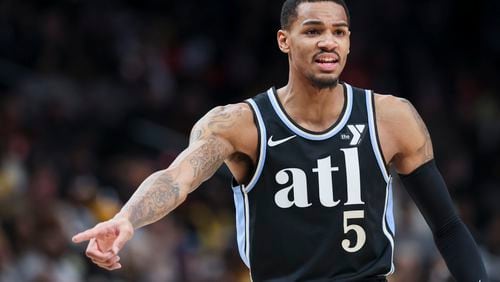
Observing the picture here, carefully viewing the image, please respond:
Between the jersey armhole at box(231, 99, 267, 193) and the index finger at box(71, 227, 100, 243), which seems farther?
the jersey armhole at box(231, 99, 267, 193)

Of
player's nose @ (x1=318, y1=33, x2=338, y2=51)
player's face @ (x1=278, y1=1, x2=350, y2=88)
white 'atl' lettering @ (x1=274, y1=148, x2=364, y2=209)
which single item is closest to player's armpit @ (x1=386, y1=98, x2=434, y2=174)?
white 'atl' lettering @ (x1=274, y1=148, x2=364, y2=209)

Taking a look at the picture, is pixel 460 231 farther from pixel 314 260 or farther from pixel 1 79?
pixel 1 79

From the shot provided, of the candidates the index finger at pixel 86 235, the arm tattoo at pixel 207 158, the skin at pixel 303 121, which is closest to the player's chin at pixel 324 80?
the skin at pixel 303 121

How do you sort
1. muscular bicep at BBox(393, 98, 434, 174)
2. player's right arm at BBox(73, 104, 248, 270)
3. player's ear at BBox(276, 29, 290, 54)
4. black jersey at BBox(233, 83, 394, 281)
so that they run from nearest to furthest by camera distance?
player's right arm at BBox(73, 104, 248, 270), black jersey at BBox(233, 83, 394, 281), muscular bicep at BBox(393, 98, 434, 174), player's ear at BBox(276, 29, 290, 54)

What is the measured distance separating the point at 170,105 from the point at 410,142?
853 centimetres

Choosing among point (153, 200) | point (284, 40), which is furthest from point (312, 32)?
point (153, 200)

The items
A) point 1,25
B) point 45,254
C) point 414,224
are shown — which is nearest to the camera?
point 45,254

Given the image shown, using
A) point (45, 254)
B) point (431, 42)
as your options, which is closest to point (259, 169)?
point (45, 254)

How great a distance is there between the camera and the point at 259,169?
580cm

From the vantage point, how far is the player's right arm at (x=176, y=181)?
16.3 ft

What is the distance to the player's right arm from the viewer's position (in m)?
4.95

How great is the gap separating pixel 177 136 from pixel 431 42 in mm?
4125

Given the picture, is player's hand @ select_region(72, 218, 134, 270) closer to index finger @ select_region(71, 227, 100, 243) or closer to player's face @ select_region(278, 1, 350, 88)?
index finger @ select_region(71, 227, 100, 243)

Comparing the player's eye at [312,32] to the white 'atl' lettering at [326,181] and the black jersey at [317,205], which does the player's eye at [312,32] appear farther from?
the white 'atl' lettering at [326,181]
